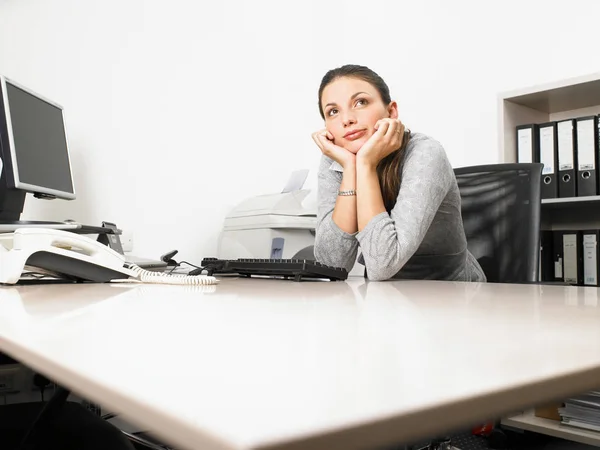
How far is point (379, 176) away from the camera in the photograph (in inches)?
56.1

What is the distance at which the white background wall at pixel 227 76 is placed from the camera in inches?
97.3

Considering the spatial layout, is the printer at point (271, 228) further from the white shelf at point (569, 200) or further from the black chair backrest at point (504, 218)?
the white shelf at point (569, 200)

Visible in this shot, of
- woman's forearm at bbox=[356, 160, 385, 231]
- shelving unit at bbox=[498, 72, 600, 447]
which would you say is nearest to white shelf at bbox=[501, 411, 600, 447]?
shelving unit at bbox=[498, 72, 600, 447]

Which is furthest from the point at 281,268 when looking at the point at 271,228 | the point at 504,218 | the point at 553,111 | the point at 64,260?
the point at 553,111

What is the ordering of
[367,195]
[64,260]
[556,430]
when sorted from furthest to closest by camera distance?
[556,430] < [367,195] < [64,260]

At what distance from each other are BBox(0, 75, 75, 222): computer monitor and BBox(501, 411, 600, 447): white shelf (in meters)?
1.85

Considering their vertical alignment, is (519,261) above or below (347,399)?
below

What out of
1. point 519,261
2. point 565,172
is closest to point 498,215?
point 519,261

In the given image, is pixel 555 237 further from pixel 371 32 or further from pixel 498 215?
pixel 371 32

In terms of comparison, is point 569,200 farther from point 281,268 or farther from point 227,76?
point 227,76

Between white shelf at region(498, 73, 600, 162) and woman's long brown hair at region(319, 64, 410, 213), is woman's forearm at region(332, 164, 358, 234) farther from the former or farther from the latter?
white shelf at region(498, 73, 600, 162)

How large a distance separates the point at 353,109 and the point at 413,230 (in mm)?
459

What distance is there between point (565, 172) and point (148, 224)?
5.83ft

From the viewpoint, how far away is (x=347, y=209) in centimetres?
134
